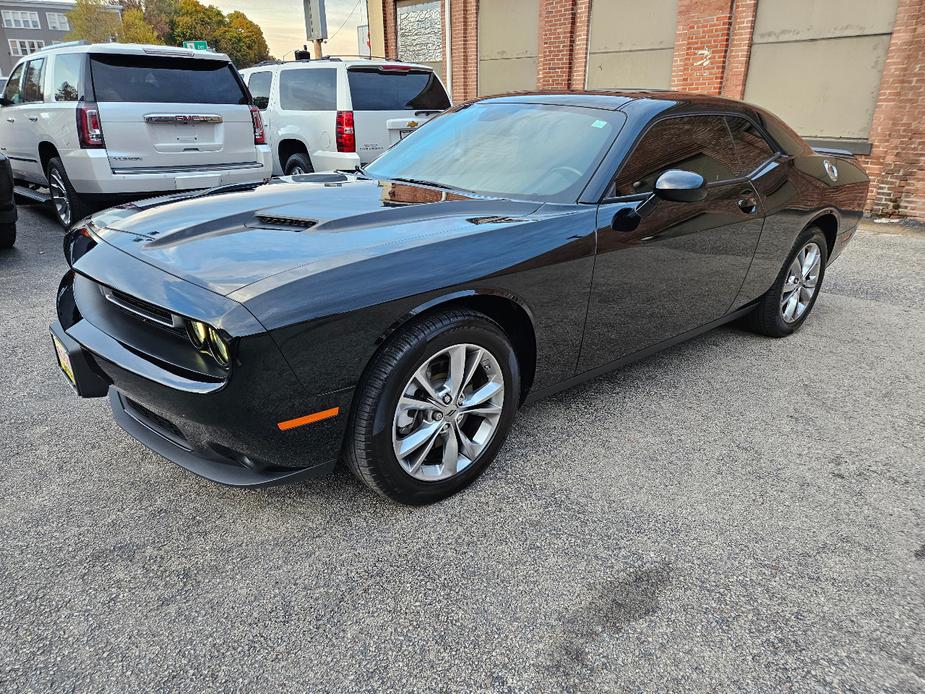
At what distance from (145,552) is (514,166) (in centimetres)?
232

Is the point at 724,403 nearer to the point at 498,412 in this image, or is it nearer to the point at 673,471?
the point at 673,471

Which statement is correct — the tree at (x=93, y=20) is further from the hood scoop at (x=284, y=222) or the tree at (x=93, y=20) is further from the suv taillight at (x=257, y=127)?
the hood scoop at (x=284, y=222)

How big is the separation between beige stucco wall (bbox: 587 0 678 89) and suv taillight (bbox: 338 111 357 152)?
4400mm

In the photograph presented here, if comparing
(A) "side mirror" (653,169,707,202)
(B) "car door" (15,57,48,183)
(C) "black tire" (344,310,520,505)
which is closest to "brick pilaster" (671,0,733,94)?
(A) "side mirror" (653,169,707,202)

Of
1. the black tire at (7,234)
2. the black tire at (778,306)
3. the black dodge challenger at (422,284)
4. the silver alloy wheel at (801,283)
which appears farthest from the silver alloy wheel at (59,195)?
the silver alloy wheel at (801,283)

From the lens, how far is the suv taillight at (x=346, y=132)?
7738mm

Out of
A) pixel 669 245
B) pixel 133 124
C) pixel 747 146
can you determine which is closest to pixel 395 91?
pixel 133 124

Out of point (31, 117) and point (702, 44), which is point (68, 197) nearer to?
point (31, 117)

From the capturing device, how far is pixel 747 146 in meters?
3.94

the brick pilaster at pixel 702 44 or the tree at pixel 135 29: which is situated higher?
the tree at pixel 135 29

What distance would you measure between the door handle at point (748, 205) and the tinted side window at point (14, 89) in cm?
815

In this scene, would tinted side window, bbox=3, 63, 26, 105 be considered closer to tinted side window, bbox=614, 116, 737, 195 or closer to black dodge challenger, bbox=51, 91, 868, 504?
black dodge challenger, bbox=51, 91, 868, 504

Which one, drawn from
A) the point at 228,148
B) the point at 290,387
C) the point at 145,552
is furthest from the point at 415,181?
the point at 228,148

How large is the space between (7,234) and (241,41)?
7452cm
